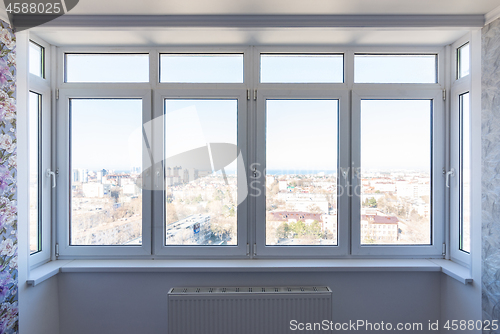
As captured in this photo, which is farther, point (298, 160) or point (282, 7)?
point (298, 160)

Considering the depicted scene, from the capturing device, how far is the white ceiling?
1.71 meters

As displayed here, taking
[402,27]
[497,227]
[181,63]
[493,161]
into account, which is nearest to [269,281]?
[497,227]

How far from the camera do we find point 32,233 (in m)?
2.05

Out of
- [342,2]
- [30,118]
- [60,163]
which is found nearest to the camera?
[342,2]

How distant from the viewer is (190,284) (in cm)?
207

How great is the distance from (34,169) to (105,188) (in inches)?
20.4

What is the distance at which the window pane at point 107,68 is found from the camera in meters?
2.23

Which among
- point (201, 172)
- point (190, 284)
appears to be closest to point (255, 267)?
point (190, 284)

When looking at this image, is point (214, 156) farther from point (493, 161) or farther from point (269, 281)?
point (493, 161)

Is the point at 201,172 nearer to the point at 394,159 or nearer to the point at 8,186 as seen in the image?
the point at 8,186

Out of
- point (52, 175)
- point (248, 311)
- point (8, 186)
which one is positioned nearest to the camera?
point (8, 186)

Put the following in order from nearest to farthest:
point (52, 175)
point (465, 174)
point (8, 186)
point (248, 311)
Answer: point (8, 186) → point (248, 311) → point (465, 174) → point (52, 175)

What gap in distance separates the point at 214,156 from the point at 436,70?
202 centimetres

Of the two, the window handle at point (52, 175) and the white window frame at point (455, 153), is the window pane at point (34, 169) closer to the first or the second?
the window handle at point (52, 175)
